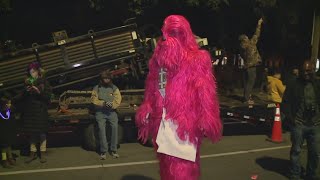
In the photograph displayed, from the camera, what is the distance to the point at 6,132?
8594 mm

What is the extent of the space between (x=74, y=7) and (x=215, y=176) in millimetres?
8812

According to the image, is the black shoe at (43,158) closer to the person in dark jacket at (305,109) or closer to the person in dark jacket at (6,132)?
the person in dark jacket at (6,132)

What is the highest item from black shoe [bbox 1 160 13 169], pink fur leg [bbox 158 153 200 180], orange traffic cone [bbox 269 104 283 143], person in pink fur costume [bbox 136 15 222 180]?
person in pink fur costume [bbox 136 15 222 180]

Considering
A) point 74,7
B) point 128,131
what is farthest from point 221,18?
point 128,131

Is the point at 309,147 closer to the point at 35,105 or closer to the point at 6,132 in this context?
the point at 35,105

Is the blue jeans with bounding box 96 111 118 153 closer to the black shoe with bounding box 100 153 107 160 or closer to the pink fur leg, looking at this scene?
the black shoe with bounding box 100 153 107 160

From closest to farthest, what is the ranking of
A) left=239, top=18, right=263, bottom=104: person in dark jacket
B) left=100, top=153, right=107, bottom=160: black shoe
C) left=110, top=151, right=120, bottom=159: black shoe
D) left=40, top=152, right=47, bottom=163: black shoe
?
1. left=40, top=152, right=47, bottom=163: black shoe
2. left=100, top=153, right=107, bottom=160: black shoe
3. left=110, top=151, right=120, bottom=159: black shoe
4. left=239, top=18, right=263, bottom=104: person in dark jacket

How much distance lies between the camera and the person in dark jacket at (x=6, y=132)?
8547 millimetres

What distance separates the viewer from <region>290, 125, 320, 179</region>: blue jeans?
7172mm

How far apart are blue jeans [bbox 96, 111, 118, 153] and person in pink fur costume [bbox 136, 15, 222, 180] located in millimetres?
4380

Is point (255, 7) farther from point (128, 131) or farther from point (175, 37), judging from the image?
point (175, 37)

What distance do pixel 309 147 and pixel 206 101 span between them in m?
3.37

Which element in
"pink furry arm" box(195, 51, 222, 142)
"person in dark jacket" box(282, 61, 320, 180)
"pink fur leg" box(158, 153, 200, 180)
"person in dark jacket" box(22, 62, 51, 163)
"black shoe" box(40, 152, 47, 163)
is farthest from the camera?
"black shoe" box(40, 152, 47, 163)

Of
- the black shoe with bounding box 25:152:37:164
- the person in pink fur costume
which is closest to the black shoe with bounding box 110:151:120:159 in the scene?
the black shoe with bounding box 25:152:37:164
